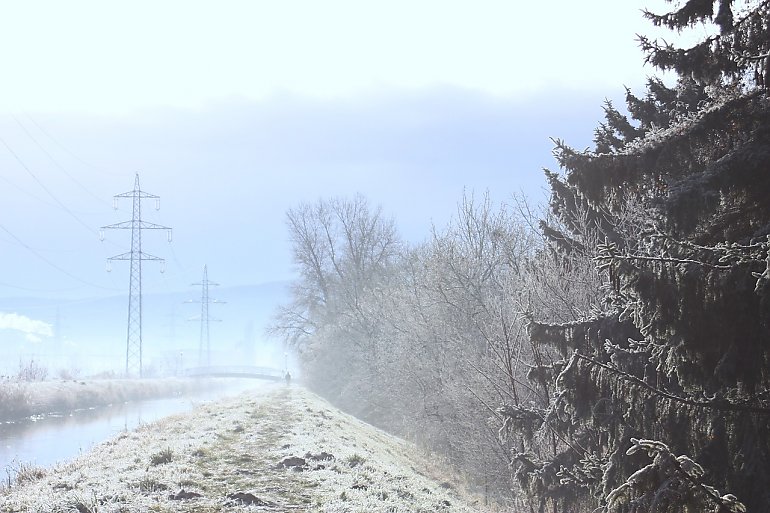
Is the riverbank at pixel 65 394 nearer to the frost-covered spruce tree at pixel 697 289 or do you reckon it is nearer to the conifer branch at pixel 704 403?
the frost-covered spruce tree at pixel 697 289

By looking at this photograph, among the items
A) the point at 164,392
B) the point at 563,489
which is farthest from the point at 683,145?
the point at 164,392

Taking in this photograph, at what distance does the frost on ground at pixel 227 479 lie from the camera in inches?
397

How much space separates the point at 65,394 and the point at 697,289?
4684 cm

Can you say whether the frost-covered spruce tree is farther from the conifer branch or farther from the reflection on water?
the reflection on water

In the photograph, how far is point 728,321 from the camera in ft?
16.3

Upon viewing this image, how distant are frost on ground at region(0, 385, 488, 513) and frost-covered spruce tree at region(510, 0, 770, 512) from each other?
583 cm

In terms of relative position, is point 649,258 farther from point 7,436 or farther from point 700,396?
point 7,436

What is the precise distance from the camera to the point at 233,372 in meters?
98.6

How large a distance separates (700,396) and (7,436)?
31017 millimetres

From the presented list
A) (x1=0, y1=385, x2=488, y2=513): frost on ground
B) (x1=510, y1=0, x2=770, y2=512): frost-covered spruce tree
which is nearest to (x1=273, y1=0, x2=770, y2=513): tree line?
(x1=510, y1=0, x2=770, y2=512): frost-covered spruce tree

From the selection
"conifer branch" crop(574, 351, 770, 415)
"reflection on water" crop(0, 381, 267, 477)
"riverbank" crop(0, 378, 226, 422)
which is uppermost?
"conifer branch" crop(574, 351, 770, 415)

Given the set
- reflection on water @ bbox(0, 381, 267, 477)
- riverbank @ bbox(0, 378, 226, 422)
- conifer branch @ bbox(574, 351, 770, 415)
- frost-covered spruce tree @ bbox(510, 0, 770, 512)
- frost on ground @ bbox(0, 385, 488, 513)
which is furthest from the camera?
riverbank @ bbox(0, 378, 226, 422)

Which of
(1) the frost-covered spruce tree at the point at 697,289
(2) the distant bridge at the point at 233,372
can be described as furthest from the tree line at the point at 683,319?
(2) the distant bridge at the point at 233,372

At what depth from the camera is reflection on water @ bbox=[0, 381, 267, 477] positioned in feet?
75.4
